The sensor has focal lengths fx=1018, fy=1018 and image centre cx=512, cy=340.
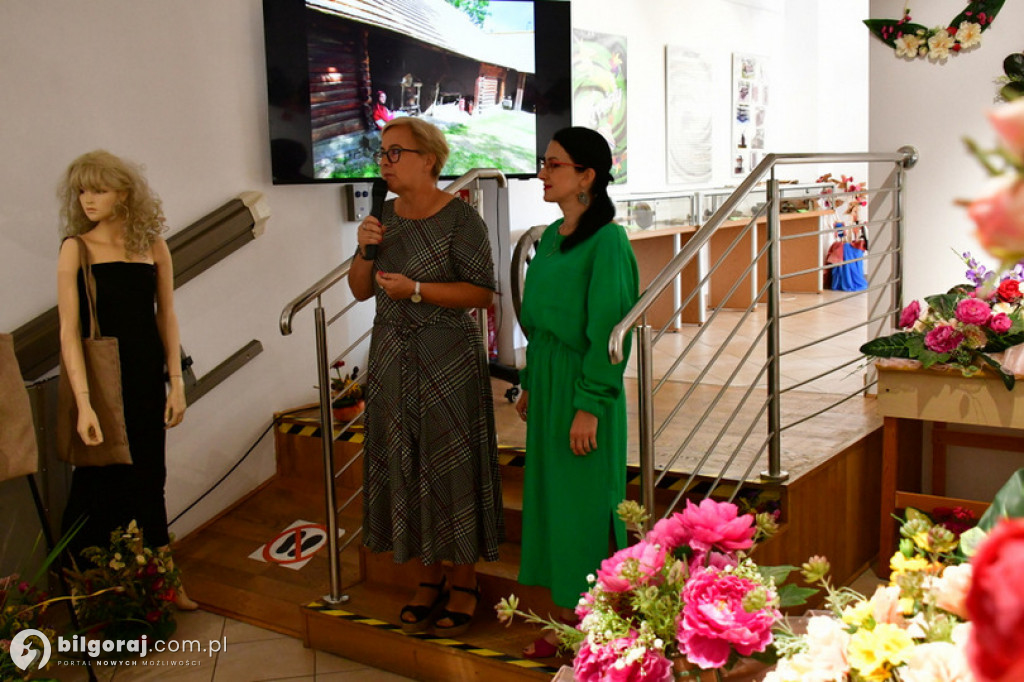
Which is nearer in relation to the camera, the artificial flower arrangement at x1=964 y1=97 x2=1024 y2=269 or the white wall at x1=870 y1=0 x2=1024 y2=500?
the artificial flower arrangement at x1=964 y1=97 x2=1024 y2=269

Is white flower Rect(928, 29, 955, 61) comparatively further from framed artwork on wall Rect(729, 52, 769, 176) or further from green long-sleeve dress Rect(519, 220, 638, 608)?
framed artwork on wall Rect(729, 52, 769, 176)

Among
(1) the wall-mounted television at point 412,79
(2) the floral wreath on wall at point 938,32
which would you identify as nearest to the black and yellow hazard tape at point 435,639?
(1) the wall-mounted television at point 412,79

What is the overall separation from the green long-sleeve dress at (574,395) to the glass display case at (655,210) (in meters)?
4.15

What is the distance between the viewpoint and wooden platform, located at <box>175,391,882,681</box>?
3215 millimetres

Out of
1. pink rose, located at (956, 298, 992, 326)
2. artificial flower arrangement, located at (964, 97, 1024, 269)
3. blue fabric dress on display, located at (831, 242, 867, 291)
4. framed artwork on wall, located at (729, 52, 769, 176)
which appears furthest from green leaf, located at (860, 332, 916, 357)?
blue fabric dress on display, located at (831, 242, 867, 291)

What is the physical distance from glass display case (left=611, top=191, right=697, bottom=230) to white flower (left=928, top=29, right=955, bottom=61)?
2.63m

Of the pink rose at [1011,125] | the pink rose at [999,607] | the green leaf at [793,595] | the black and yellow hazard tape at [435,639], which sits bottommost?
the black and yellow hazard tape at [435,639]

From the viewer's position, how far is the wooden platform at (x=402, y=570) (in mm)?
3215

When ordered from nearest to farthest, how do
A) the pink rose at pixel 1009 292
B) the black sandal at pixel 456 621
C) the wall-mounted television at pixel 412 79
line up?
the black sandal at pixel 456 621
the pink rose at pixel 1009 292
the wall-mounted television at pixel 412 79

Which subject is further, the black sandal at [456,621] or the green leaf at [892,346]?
the green leaf at [892,346]

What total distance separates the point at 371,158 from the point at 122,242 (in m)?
1.86

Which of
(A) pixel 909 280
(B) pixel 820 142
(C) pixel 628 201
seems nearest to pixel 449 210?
(A) pixel 909 280

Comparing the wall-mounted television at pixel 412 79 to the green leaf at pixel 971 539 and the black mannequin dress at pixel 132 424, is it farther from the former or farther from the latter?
the green leaf at pixel 971 539

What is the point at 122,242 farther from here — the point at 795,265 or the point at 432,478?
the point at 795,265
